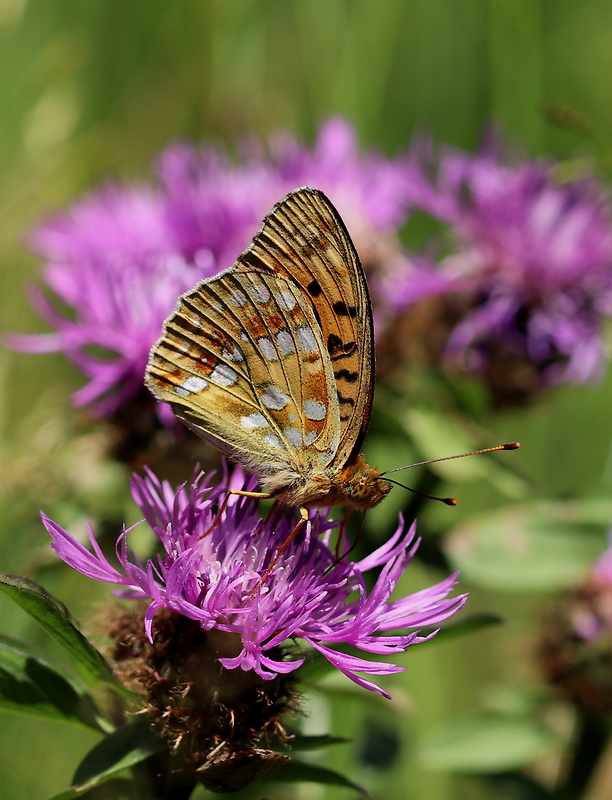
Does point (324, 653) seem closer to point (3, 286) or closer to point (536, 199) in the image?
point (3, 286)

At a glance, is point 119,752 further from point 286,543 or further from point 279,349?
point 279,349

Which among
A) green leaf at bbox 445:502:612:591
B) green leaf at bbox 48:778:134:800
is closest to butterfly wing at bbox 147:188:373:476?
green leaf at bbox 48:778:134:800

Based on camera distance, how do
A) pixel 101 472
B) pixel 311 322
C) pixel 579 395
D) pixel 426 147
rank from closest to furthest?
pixel 311 322 < pixel 101 472 < pixel 426 147 < pixel 579 395

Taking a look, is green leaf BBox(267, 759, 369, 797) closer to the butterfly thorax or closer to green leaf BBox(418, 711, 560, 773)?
the butterfly thorax

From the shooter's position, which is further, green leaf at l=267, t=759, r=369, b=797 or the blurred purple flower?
the blurred purple flower

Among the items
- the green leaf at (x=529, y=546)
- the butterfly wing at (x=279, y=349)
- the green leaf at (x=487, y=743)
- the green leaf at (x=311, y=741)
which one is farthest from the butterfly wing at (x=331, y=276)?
the green leaf at (x=487, y=743)

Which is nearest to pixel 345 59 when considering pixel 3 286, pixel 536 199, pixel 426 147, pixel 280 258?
pixel 426 147

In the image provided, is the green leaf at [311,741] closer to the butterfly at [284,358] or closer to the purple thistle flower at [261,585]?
the purple thistle flower at [261,585]
